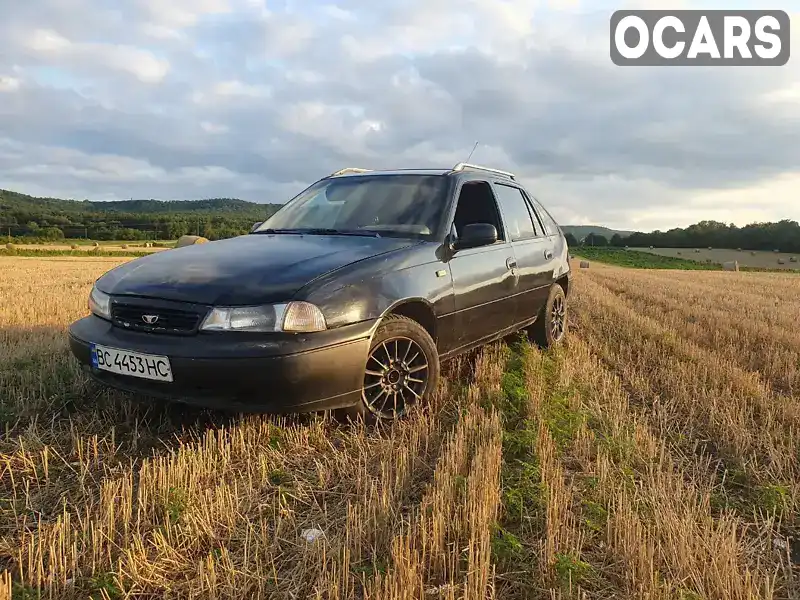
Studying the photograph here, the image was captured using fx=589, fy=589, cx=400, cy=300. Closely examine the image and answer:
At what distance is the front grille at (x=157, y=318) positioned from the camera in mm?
3039

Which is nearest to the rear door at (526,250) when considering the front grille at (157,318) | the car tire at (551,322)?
the car tire at (551,322)

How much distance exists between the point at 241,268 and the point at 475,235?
1677mm

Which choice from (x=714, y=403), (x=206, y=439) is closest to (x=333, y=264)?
(x=206, y=439)

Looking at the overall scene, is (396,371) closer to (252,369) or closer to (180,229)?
(252,369)

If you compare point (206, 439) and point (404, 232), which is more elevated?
point (404, 232)

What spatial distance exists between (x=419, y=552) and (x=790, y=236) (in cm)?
6854

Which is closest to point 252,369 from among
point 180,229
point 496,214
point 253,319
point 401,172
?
point 253,319

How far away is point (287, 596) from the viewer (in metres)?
1.96

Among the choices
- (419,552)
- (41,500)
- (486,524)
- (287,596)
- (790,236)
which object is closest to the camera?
(287,596)

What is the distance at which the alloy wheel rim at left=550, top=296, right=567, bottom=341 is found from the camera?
608cm

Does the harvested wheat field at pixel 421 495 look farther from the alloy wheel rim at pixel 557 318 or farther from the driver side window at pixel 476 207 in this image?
the alloy wheel rim at pixel 557 318

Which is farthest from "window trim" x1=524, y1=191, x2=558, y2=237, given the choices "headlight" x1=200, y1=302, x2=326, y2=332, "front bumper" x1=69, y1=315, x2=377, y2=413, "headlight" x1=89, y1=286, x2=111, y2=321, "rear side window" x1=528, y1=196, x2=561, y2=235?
"headlight" x1=89, y1=286, x2=111, y2=321

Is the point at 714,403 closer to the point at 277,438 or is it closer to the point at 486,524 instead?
the point at 486,524

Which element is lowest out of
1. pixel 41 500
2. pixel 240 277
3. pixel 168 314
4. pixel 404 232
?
pixel 41 500
